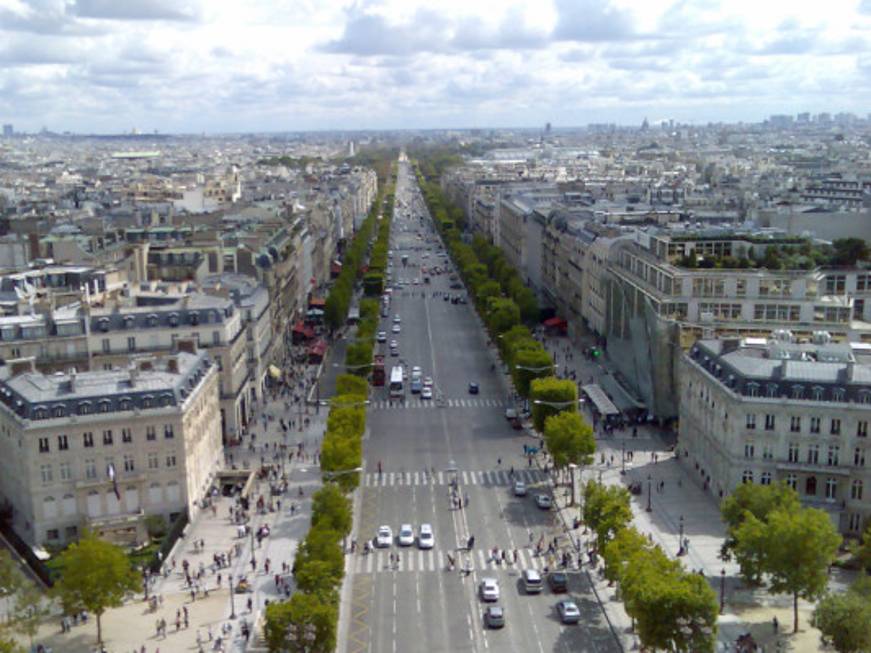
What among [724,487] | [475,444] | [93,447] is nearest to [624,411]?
[475,444]

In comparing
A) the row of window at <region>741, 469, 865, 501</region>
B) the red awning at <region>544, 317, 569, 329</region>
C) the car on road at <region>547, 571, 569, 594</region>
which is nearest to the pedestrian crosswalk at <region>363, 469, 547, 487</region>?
the row of window at <region>741, 469, 865, 501</region>

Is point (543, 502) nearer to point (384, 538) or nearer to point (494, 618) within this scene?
point (384, 538)

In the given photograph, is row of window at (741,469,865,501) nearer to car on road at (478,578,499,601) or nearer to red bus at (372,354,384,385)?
car on road at (478,578,499,601)

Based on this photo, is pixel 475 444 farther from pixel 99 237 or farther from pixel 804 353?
pixel 99 237

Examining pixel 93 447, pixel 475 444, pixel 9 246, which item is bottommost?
pixel 475 444

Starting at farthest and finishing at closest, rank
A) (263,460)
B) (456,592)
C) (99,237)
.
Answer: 1. (99,237)
2. (263,460)
3. (456,592)

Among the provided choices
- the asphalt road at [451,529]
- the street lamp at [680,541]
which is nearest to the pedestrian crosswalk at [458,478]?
the asphalt road at [451,529]
